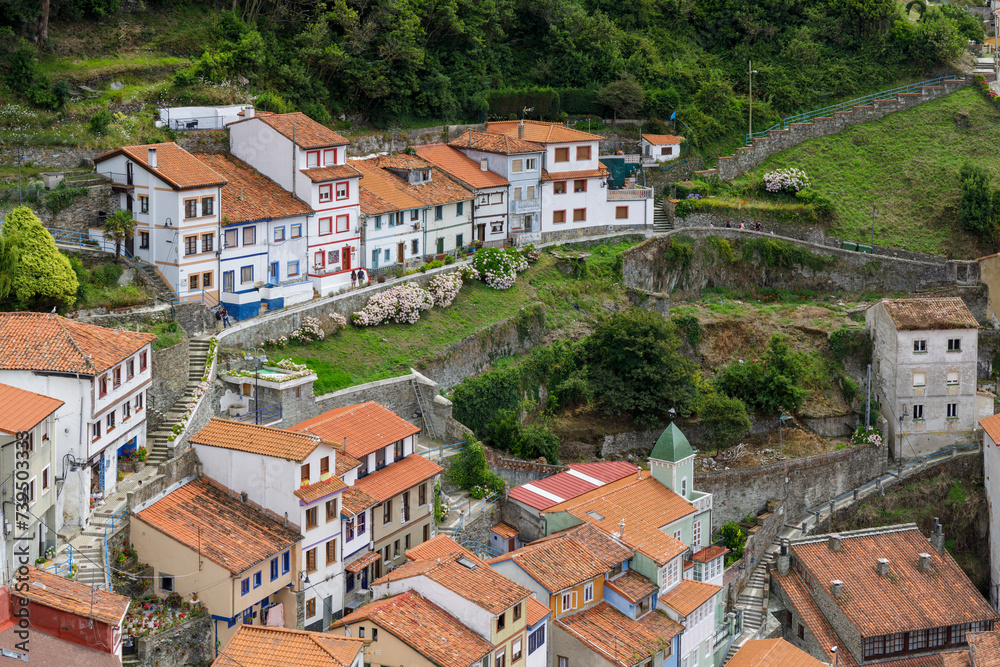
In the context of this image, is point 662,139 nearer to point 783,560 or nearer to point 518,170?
point 518,170

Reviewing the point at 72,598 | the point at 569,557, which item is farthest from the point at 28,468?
the point at 569,557

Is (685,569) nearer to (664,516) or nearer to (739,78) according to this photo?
(664,516)

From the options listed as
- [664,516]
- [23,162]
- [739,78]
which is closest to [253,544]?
[664,516]

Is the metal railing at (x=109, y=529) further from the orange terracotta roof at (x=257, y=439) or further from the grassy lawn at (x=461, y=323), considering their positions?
the grassy lawn at (x=461, y=323)

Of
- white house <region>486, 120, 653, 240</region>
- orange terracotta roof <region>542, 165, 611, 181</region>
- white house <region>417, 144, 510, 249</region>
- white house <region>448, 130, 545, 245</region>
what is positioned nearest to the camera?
white house <region>417, 144, 510, 249</region>

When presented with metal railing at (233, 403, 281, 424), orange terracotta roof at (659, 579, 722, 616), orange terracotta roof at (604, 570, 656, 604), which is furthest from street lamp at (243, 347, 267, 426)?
orange terracotta roof at (659, 579, 722, 616)

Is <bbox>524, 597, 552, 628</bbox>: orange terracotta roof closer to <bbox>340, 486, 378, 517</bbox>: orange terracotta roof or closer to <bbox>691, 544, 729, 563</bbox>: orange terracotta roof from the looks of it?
<bbox>340, 486, 378, 517</bbox>: orange terracotta roof

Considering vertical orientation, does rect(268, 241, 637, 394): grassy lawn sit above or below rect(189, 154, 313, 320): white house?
below
